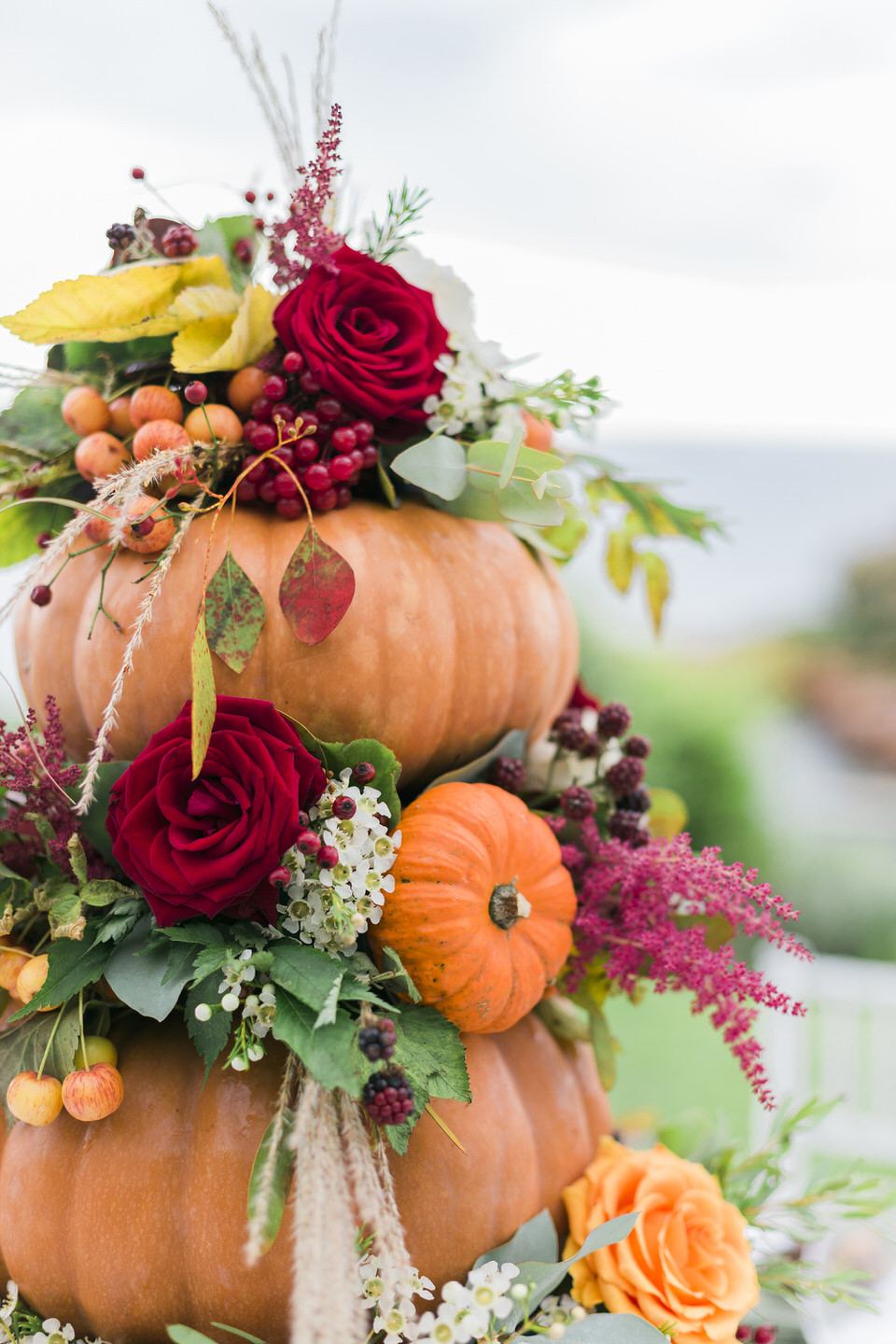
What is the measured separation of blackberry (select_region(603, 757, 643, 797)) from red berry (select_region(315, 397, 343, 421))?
0.40 m

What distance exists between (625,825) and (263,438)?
46 cm

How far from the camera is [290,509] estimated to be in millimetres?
728

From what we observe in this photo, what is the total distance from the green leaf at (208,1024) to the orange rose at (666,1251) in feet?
1.16

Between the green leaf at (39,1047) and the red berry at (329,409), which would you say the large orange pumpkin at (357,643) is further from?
the green leaf at (39,1047)

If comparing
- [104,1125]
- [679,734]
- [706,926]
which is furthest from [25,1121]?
[679,734]

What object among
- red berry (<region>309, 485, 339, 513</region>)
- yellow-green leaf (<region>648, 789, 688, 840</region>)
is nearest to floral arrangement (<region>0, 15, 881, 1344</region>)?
red berry (<region>309, 485, 339, 513</region>)

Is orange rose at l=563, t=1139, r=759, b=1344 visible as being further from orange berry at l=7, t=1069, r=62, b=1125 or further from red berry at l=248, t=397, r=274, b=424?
red berry at l=248, t=397, r=274, b=424

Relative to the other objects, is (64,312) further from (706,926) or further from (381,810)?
(706,926)

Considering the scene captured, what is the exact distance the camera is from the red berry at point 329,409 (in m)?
0.74

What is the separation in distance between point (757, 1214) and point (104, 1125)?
67 centimetres

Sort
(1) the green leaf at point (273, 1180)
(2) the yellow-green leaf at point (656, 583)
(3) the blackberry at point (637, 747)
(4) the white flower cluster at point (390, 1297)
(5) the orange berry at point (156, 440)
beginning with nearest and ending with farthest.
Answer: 1. (1) the green leaf at point (273, 1180)
2. (4) the white flower cluster at point (390, 1297)
3. (5) the orange berry at point (156, 440)
4. (3) the blackberry at point (637, 747)
5. (2) the yellow-green leaf at point (656, 583)

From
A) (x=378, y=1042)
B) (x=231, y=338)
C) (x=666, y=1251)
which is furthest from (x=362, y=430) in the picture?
(x=666, y=1251)

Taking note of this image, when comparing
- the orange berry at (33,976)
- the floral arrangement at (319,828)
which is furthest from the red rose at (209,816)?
the orange berry at (33,976)

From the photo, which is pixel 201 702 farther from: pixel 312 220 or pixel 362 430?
pixel 312 220
